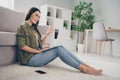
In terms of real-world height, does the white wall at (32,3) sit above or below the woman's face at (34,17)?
above

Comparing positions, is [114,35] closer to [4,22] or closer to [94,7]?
[94,7]

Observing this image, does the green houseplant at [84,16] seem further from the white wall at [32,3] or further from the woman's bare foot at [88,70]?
the woman's bare foot at [88,70]

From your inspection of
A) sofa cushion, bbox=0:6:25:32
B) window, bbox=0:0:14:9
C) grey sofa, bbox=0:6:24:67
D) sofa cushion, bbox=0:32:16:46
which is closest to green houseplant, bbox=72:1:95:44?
window, bbox=0:0:14:9

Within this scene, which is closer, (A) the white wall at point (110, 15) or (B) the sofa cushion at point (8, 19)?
A: (B) the sofa cushion at point (8, 19)

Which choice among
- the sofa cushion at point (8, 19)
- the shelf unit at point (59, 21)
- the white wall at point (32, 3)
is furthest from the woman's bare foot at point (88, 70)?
the white wall at point (32, 3)

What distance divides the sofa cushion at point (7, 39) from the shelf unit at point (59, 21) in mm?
2849

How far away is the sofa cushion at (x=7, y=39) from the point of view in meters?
2.14

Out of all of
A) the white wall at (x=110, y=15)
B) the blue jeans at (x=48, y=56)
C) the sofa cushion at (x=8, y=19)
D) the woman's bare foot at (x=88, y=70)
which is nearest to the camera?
the woman's bare foot at (x=88, y=70)

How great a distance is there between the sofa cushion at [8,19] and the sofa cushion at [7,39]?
58 centimetres

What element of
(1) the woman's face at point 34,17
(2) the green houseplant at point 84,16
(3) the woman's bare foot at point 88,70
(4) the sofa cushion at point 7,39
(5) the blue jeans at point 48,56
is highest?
(2) the green houseplant at point 84,16

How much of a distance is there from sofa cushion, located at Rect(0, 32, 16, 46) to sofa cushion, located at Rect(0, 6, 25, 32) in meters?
0.58

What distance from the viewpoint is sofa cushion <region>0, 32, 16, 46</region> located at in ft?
7.03

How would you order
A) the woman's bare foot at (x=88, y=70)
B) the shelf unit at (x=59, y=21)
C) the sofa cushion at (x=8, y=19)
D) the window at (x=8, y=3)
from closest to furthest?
the woman's bare foot at (x=88, y=70)
the sofa cushion at (x=8, y=19)
the window at (x=8, y=3)
the shelf unit at (x=59, y=21)

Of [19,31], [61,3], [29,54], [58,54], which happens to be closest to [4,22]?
[19,31]
